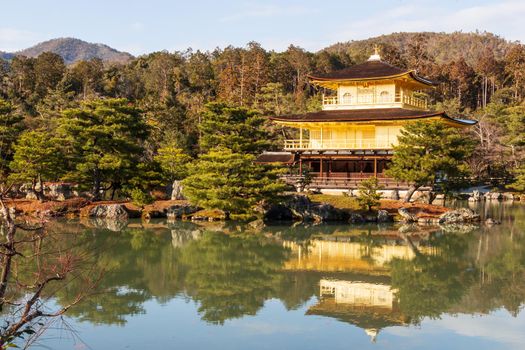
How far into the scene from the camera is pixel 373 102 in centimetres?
3123

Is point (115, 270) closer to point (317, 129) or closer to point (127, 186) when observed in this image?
point (127, 186)

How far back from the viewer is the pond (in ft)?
30.6

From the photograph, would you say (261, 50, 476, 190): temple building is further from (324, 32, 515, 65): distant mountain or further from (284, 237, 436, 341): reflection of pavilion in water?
(324, 32, 515, 65): distant mountain

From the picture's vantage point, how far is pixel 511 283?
44.4 feet

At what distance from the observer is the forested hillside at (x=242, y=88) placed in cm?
3925

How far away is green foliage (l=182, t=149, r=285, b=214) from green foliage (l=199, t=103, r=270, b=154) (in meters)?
3.73

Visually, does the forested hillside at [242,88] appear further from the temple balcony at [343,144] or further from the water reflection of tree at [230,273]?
the water reflection of tree at [230,273]

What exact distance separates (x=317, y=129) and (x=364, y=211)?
8162 millimetres

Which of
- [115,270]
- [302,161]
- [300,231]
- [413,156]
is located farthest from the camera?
[302,161]

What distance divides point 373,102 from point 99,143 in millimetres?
14361

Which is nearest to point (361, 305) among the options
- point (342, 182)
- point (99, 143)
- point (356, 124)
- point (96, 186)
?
point (342, 182)

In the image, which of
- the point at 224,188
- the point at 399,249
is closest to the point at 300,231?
the point at 224,188

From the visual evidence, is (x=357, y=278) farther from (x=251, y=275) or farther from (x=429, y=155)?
(x=429, y=155)

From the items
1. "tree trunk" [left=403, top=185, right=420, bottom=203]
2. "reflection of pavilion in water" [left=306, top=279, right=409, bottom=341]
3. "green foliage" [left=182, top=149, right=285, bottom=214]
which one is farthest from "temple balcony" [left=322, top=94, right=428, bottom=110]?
"reflection of pavilion in water" [left=306, top=279, right=409, bottom=341]
